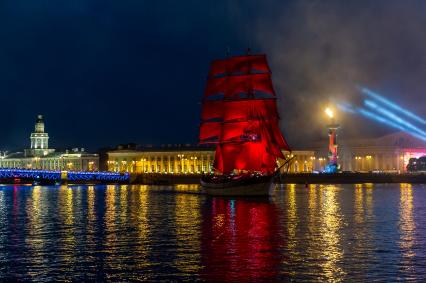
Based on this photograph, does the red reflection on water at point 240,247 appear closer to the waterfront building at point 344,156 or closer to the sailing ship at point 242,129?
the sailing ship at point 242,129

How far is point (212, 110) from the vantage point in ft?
325

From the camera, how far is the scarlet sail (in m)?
88.4

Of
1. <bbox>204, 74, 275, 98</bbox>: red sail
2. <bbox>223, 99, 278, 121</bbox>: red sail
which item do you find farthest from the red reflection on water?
<bbox>204, 74, 275, 98</bbox>: red sail

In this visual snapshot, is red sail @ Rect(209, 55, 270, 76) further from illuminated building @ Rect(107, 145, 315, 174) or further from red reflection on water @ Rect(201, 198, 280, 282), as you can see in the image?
illuminated building @ Rect(107, 145, 315, 174)

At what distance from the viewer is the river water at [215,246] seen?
2658 cm

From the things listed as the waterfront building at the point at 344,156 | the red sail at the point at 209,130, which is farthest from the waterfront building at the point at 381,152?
the red sail at the point at 209,130

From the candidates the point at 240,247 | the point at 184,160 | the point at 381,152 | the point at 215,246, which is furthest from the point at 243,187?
the point at 184,160

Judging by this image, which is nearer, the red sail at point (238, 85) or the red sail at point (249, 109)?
the red sail at point (249, 109)

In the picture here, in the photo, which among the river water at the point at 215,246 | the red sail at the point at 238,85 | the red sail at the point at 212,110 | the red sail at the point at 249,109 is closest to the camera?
the river water at the point at 215,246

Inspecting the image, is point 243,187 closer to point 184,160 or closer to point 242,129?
point 242,129

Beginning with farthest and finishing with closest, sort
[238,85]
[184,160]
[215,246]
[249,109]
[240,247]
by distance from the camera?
[184,160] < [238,85] < [249,109] < [215,246] < [240,247]

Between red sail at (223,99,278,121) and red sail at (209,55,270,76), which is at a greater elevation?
red sail at (209,55,270,76)

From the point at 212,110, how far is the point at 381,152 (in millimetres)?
90303

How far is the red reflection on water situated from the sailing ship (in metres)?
33.7
